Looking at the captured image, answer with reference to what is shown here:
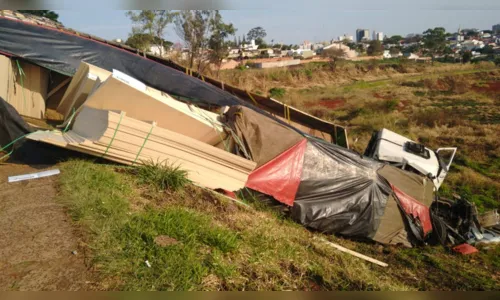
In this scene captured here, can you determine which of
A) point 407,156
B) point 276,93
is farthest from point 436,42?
point 407,156

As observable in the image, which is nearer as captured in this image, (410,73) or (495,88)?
(495,88)

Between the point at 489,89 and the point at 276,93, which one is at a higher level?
the point at 276,93

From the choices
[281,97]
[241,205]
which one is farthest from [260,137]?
[281,97]

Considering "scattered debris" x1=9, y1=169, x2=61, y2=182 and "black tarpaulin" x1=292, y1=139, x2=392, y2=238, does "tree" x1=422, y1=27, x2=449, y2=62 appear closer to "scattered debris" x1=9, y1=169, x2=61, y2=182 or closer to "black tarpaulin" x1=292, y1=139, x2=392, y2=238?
"black tarpaulin" x1=292, y1=139, x2=392, y2=238

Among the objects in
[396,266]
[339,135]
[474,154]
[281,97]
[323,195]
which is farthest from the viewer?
[281,97]

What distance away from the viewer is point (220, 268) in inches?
106

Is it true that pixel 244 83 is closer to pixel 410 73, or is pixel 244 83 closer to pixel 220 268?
pixel 220 268

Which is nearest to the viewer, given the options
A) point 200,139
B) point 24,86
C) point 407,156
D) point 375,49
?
point 200,139

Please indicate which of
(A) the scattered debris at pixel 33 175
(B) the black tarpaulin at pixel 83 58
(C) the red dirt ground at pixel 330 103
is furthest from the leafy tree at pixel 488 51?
(A) the scattered debris at pixel 33 175

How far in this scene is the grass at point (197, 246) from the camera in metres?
2.53

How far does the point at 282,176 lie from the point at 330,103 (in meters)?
15.5

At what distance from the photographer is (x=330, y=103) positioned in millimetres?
20094

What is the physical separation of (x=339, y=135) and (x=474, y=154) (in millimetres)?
6386

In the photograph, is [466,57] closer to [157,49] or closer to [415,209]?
[157,49]
